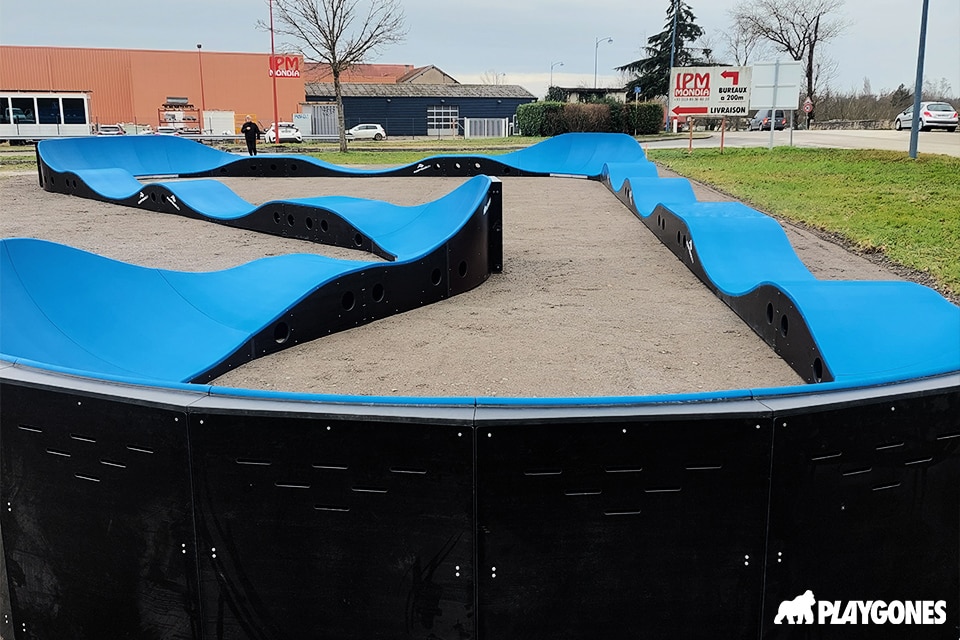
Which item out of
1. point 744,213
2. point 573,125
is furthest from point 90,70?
point 744,213

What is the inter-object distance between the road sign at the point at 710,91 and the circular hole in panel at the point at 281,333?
25.3 meters

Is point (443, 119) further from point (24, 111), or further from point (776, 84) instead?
point (776, 84)

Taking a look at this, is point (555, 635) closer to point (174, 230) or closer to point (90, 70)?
point (174, 230)

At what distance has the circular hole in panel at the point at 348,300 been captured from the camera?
7.56 m

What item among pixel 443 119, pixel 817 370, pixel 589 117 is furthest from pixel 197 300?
pixel 443 119

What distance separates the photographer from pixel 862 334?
526cm

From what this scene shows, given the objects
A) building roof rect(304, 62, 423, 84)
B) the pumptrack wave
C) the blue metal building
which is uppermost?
building roof rect(304, 62, 423, 84)

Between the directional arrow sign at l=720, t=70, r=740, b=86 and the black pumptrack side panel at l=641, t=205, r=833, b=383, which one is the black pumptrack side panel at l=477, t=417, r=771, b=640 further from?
the directional arrow sign at l=720, t=70, r=740, b=86

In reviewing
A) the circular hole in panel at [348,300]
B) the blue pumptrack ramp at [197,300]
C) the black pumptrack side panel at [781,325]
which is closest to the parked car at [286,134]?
the blue pumptrack ramp at [197,300]

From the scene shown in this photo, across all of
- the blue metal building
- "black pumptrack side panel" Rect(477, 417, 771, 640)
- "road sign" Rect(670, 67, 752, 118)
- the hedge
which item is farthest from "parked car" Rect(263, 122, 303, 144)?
"black pumptrack side panel" Rect(477, 417, 771, 640)

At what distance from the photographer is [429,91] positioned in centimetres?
6581

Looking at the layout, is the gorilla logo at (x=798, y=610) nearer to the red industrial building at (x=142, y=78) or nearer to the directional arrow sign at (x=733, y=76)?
the directional arrow sign at (x=733, y=76)

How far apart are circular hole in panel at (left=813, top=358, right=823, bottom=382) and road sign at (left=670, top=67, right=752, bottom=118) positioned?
83.7ft

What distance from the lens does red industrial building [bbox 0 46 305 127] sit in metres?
63.9
